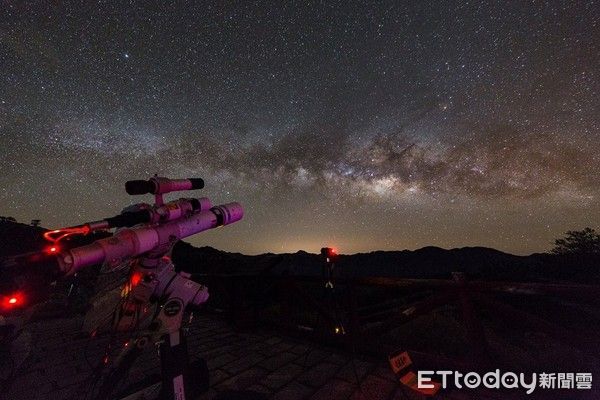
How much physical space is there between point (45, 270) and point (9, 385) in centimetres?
449

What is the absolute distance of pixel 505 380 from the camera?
147 inches

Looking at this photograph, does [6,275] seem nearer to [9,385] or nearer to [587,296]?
[9,385]

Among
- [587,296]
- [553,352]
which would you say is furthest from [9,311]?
[553,352]

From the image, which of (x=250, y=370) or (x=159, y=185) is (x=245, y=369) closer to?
(x=250, y=370)

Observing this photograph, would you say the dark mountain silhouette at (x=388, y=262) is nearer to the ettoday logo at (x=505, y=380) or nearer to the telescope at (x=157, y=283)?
the telescope at (x=157, y=283)

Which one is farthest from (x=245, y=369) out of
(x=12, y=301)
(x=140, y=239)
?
(x=12, y=301)

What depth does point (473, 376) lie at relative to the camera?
3889 mm

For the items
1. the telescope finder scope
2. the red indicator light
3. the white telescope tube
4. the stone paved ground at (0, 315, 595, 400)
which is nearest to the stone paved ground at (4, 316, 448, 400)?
the stone paved ground at (0, 315, 595, 400)

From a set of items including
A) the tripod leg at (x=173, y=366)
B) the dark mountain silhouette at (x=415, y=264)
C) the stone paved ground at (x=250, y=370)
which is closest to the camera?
the tripod leg at (x=173, y=366)

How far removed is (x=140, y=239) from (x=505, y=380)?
16.0ft

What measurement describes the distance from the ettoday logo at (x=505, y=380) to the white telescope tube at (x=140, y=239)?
3526mm

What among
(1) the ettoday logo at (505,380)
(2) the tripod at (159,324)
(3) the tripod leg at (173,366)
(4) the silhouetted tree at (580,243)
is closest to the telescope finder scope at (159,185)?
(2) the tripod at (159,324)

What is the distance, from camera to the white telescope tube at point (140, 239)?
1.80m

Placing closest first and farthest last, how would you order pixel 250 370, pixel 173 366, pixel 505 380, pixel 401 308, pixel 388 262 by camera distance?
pixel 173 366
pixel 505 380
pixel 250 370
pixel 401 308
pixel 388 262
